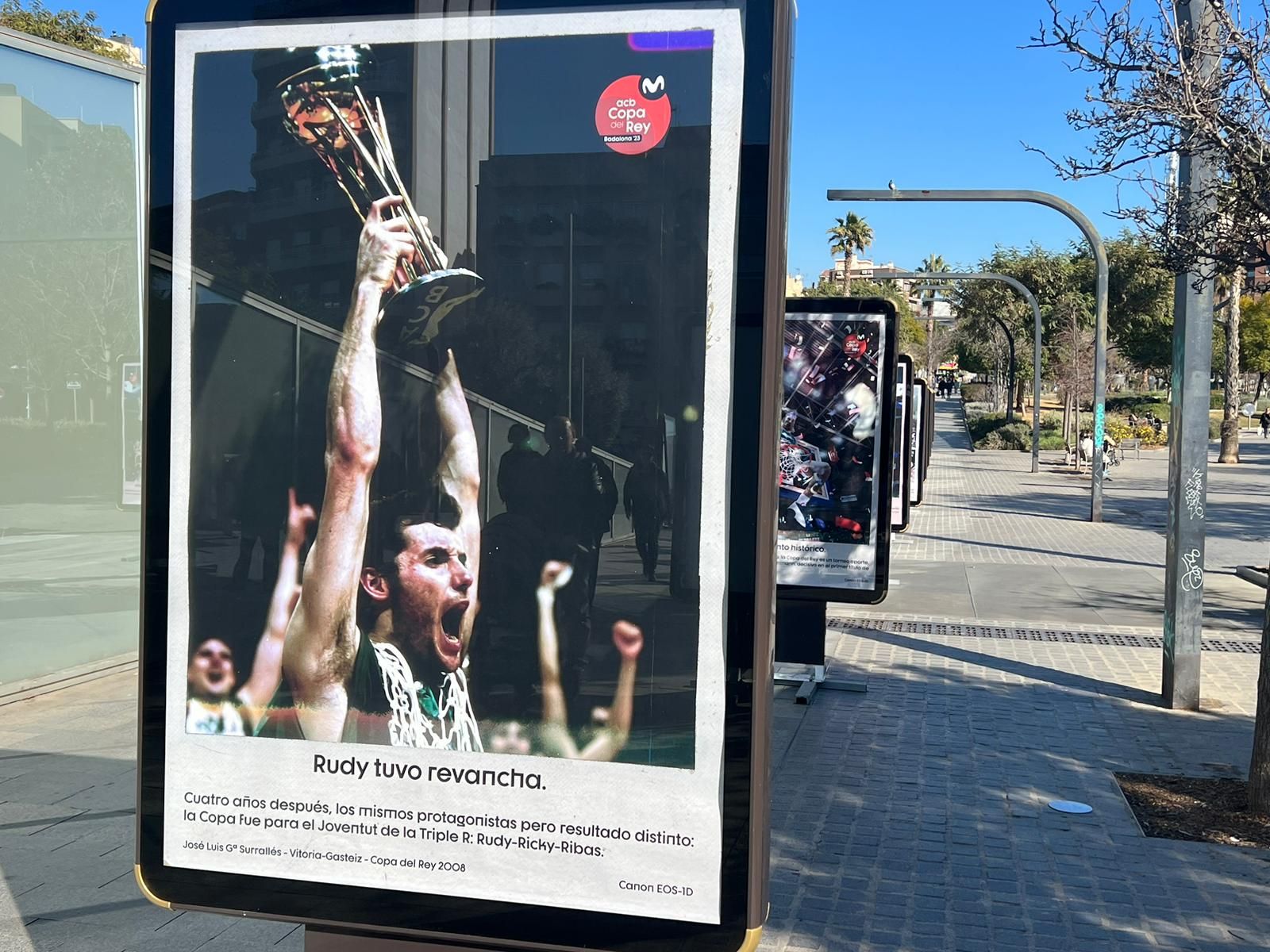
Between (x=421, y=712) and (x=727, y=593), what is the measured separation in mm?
576

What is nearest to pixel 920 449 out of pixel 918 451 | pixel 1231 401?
pixel 918 451

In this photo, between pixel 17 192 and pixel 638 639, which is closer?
pixel 638 639

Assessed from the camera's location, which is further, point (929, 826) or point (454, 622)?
point (929, 826)

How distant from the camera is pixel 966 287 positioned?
57.6 meters

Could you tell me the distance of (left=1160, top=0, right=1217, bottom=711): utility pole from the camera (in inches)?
309

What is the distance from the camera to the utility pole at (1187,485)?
25.7 feet

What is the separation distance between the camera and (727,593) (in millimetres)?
1938

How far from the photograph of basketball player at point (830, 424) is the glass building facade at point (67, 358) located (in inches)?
193

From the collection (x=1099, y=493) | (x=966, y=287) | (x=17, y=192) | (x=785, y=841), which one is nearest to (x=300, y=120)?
(x=785, y=841)

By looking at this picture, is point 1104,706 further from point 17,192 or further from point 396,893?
point 17,192

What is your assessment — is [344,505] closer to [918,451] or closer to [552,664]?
[552,664]

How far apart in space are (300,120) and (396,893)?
1354mm

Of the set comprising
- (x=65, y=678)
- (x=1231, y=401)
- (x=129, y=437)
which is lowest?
(x=65, y=678)

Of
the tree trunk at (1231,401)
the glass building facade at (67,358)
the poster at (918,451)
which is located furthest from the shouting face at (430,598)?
the tree trunk at (1231,401)
